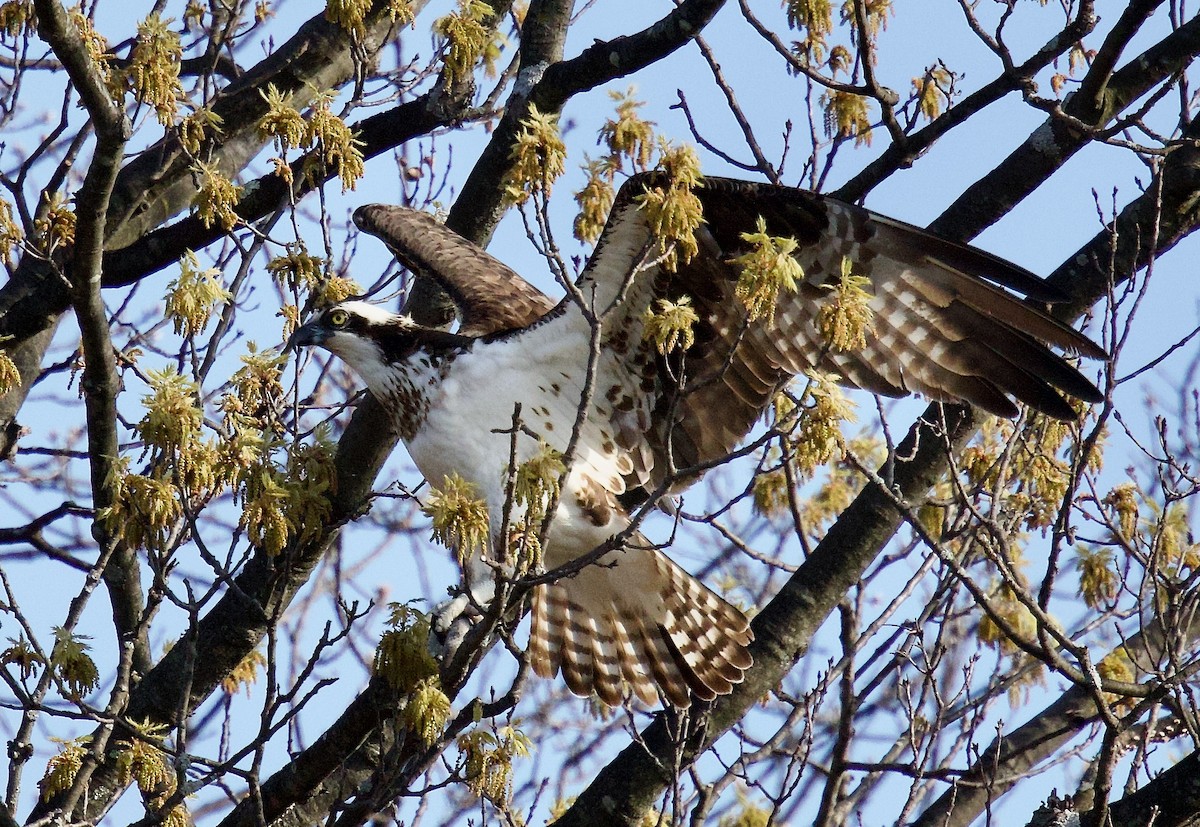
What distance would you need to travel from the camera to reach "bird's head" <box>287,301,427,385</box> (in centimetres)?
571

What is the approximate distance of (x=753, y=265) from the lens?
3.47 m

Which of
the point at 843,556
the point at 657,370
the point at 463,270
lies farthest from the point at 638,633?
the point at 463,270

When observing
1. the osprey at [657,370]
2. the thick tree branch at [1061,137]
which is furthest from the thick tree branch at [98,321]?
the thick tree branch at [1061,137]

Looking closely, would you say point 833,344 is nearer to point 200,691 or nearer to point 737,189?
point 737,189

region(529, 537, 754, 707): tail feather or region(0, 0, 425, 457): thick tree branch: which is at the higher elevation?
region(0, 0, 425, 457): thick tree branch

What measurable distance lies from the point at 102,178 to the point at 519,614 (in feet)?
5.79

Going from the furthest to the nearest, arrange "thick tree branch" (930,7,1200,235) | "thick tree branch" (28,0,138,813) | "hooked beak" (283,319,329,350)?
"hooked beak" (283,319,329,350)
"thick tree branch" (930,7,1200,235)
"thick tree branch" (28,0,138,813)

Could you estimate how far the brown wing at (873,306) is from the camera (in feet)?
15.7

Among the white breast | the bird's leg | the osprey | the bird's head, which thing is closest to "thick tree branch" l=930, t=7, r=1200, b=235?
the osprey

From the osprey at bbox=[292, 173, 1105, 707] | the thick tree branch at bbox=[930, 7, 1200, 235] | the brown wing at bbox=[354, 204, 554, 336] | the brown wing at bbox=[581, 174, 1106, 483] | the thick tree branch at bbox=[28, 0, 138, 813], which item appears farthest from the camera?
the brown wing at bbox=[354, 204, 554, 336]

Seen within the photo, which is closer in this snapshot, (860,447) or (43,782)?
(43,782)

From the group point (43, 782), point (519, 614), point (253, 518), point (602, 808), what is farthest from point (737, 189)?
point (43, 782)

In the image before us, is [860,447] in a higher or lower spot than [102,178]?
higher

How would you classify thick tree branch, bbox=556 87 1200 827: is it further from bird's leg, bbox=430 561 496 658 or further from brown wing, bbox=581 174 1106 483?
bird's leg, bbox=430 561 496 658
